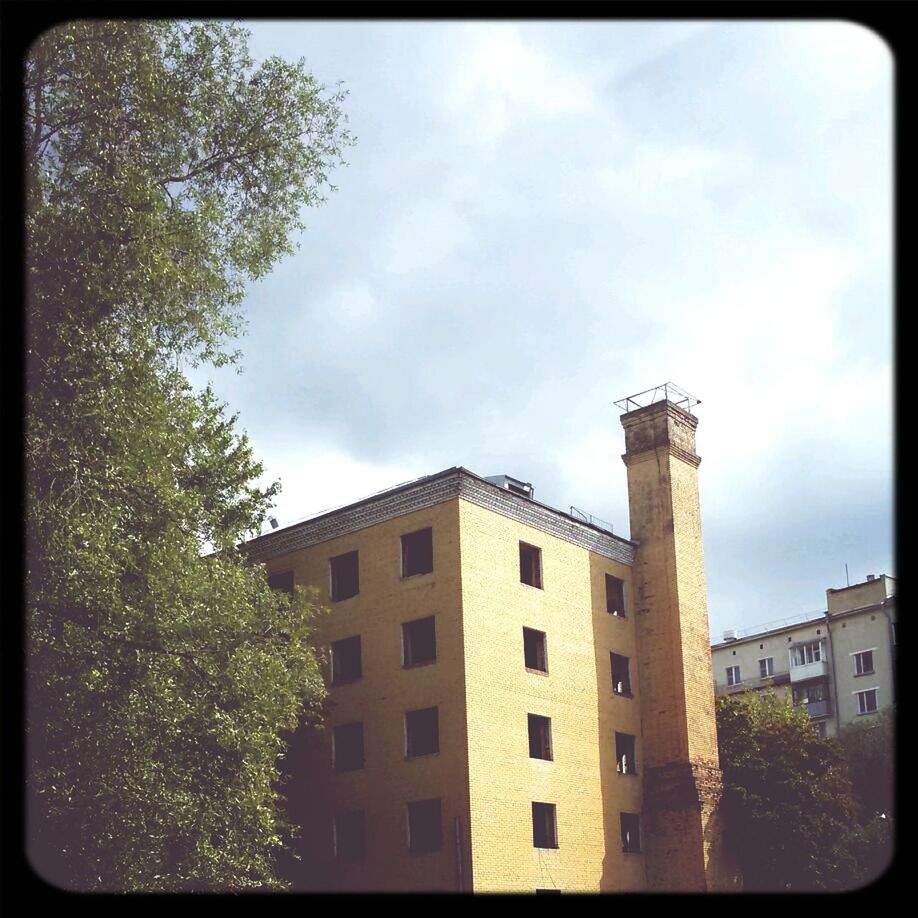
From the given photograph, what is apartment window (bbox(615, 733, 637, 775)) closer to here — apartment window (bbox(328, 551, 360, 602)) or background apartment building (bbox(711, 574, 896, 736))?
apartment window (bbox(328, 551, 360, 602))

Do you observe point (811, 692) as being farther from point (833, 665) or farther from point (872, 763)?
point (872, 763)

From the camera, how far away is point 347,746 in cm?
3262

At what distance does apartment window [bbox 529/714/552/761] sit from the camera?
1246 inches

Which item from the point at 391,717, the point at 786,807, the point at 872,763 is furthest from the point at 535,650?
the point at 872,763

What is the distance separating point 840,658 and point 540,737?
3229 centimetres

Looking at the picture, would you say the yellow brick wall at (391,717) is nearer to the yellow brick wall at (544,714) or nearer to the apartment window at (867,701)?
the yellow brick wall at (544,714)

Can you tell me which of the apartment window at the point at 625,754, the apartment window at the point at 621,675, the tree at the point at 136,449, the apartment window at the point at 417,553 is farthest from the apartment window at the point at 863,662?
→ the tree at the point at 136,449

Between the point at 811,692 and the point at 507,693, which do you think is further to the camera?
the point at 811,692

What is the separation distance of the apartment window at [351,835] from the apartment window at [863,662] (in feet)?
113

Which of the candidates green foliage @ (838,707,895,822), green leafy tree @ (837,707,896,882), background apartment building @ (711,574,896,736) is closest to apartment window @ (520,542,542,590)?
green leafy tree @ (837,707,896,882)

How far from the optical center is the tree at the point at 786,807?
1353 inches

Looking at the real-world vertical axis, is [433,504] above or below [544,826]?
above

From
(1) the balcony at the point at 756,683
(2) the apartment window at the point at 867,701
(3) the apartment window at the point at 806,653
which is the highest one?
(3) the apartment window at the point at 806,653
